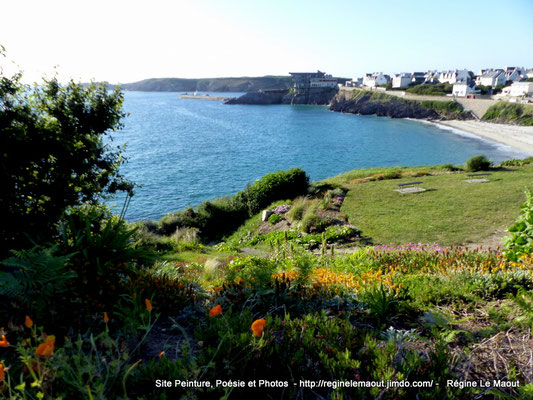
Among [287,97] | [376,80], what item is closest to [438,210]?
[287,97]

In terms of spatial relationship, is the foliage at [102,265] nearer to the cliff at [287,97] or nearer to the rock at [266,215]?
the rock at [266,215]

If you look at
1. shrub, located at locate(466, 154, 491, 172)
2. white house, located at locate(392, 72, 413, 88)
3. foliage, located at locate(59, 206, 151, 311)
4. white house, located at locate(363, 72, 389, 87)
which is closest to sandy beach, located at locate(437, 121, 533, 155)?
shrub, located at locate(466, 154, 491, 172)

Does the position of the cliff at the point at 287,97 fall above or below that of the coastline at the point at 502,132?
above

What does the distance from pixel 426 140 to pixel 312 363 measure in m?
71.5

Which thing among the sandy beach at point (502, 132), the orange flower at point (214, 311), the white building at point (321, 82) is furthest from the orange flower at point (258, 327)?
the white building at point (321, 82)

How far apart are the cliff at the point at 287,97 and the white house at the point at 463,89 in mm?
51435

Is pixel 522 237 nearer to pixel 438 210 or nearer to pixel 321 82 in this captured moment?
pixel 438 210

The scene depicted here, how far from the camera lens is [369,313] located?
154 inches

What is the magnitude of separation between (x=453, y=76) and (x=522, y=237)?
162 meters

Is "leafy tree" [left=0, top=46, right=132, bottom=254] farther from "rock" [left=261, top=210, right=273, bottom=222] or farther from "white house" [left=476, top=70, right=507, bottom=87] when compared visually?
"white house" [left=476, top=70, right=507, bottom=87]

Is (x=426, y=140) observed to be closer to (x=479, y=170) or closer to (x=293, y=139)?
(x=293, y=139)

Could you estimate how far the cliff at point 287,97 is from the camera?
152m

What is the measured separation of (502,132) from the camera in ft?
215

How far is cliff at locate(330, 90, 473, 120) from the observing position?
92312 millimetres
